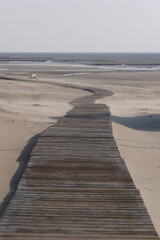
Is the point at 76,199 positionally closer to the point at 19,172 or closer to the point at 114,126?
the point at 19,172

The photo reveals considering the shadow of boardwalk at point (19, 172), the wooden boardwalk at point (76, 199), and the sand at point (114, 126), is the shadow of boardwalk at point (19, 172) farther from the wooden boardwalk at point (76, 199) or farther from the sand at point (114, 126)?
the wooden boardwalk at point (76, 199)

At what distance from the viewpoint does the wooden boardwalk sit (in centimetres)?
623

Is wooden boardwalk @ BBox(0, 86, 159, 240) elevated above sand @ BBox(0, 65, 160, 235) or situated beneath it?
elevated above

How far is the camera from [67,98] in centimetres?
2802

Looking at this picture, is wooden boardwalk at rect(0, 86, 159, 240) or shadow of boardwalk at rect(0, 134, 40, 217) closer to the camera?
wooden boardwalk at rect(0, 86, 159, 240)

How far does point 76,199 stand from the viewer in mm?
7461

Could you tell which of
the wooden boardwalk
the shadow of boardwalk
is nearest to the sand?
the shadow of boardwalk

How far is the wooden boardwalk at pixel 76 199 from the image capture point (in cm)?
623

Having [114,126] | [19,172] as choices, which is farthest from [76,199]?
[114,126]

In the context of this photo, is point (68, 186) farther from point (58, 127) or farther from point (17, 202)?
point (58, 127)

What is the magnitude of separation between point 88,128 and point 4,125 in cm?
286

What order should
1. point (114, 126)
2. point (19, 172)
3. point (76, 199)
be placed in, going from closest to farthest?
point (76, 199), point (19, 172), point (114, 126)

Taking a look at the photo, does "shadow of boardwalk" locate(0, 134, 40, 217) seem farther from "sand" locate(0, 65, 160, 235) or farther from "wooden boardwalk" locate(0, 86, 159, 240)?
"wooden boardwalk" locate(0, 86, 159, 240)

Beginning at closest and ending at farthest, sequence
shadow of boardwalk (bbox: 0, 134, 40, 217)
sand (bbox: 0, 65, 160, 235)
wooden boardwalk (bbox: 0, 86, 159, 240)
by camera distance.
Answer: wooden boardwalk (bbox: 0, 86, 159, 240) → shadow of boardwalk (bbox: 0, 134, 40, 217) → sand (bbox: 0, 65, 160, 235)
